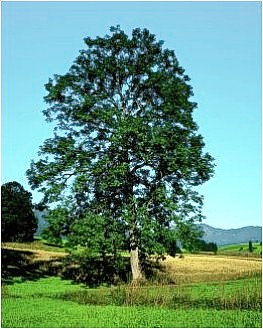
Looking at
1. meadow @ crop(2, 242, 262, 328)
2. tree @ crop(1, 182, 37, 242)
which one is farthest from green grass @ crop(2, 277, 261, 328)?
tree @ crop(1, 182, 37, 242)

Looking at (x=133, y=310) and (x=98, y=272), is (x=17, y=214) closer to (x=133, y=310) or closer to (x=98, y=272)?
(x=98, y=272)

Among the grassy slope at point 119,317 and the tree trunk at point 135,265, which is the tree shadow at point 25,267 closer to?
the tree trunk at point 135,265

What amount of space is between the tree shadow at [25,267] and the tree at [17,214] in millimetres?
22898

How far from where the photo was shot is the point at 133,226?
122 ft

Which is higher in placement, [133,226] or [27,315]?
[133,226]

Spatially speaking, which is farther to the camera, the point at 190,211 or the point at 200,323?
the point at 190,211

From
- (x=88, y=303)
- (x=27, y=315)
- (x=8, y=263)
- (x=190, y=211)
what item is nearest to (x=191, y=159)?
(x=190, y=211)

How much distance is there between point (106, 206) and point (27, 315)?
720 inches

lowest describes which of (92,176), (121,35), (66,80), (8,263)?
(8,263)

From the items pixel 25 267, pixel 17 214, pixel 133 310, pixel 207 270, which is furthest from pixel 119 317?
pixel 17 214

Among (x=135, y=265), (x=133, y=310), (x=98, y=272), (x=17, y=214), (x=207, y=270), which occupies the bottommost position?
(x=207, y=270)

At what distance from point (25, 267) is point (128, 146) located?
19256 millimetres

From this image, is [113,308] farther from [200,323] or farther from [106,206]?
[106,206]

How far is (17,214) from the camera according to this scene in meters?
84.2
